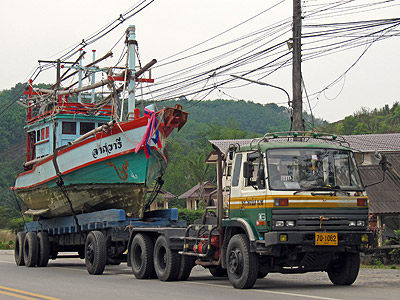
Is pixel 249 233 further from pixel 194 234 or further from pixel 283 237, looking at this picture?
pixel 194 234

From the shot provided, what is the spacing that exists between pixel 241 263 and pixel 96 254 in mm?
5959

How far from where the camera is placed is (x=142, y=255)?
15906mm

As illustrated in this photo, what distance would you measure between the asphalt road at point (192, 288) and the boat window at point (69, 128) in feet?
22.7

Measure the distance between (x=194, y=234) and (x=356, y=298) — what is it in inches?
178

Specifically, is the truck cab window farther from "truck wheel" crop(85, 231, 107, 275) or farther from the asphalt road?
"truck wheel" crop(85, 231, 107, 275)

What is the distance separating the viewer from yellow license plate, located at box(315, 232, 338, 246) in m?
12.2

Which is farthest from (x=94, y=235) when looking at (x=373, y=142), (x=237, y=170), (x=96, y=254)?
(x=373, y=142)

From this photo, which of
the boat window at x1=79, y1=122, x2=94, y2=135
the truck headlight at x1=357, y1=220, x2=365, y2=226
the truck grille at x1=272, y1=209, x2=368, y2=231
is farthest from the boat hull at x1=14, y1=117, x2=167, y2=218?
the truck headlight at x1=357, y1=220, x2=365, y2=226

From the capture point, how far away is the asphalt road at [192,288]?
1168 centimetres

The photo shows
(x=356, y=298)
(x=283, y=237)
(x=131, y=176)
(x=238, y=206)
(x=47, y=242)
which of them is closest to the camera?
(x=356, y=298)

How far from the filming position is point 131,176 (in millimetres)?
19828

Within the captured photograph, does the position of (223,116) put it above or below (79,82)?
above

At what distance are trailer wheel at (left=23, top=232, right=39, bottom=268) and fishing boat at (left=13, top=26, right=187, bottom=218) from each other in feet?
3.11

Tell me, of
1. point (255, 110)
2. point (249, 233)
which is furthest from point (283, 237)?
point (255, 110)
